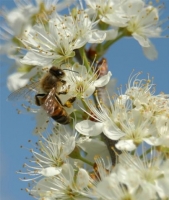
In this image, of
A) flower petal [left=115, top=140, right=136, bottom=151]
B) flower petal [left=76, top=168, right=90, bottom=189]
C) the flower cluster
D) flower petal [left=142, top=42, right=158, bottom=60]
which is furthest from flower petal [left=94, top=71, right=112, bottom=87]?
flower petal [left=142, top=42, right=158, bottom=60]

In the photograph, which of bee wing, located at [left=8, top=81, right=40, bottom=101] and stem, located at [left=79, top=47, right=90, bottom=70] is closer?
stem, located at [left=79, top=47, right=90, bottom=70]

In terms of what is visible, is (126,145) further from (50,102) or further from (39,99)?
(39,99)

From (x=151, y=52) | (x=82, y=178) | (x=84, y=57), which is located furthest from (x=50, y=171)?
(x=151, y=52)

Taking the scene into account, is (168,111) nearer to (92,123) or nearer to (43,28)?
(92,123)

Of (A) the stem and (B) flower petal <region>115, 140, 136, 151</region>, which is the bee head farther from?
(B) flower petal <region>115, 140, 136, 151</region>

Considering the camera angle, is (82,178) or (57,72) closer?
(82,178)

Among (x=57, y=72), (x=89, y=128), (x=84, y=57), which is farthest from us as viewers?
(x=57, y=72)
